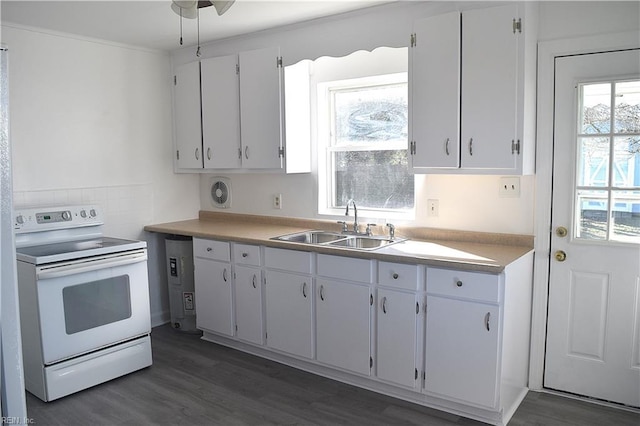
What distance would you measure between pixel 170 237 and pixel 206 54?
151cm

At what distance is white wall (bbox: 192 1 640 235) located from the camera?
2.78 meters

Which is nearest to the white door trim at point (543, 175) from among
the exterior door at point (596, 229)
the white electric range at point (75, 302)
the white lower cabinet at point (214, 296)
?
the exterior door at point (596, 229)

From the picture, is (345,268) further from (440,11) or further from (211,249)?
(440,11)

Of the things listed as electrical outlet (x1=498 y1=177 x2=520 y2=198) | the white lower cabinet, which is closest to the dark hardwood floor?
the white lower cabinet

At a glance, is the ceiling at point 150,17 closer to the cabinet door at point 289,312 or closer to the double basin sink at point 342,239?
the double basin sink at point 342,239

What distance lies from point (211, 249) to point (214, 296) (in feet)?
1.14

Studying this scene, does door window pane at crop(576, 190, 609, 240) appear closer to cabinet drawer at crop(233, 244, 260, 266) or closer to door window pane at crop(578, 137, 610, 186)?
door window pane at crop(578, 137, 610, 186)

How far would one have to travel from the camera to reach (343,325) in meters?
3.18

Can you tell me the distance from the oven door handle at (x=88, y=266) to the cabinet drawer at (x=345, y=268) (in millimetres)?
1241

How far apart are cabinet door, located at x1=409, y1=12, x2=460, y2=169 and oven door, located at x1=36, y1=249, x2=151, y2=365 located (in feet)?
6.50

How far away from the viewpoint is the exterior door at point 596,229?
2758mm

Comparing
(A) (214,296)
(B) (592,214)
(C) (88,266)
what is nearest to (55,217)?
(C) (88,266)

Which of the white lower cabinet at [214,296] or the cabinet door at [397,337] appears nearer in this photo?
the cabinet door at [397,337]

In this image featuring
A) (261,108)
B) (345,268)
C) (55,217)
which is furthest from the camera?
(261,108)
